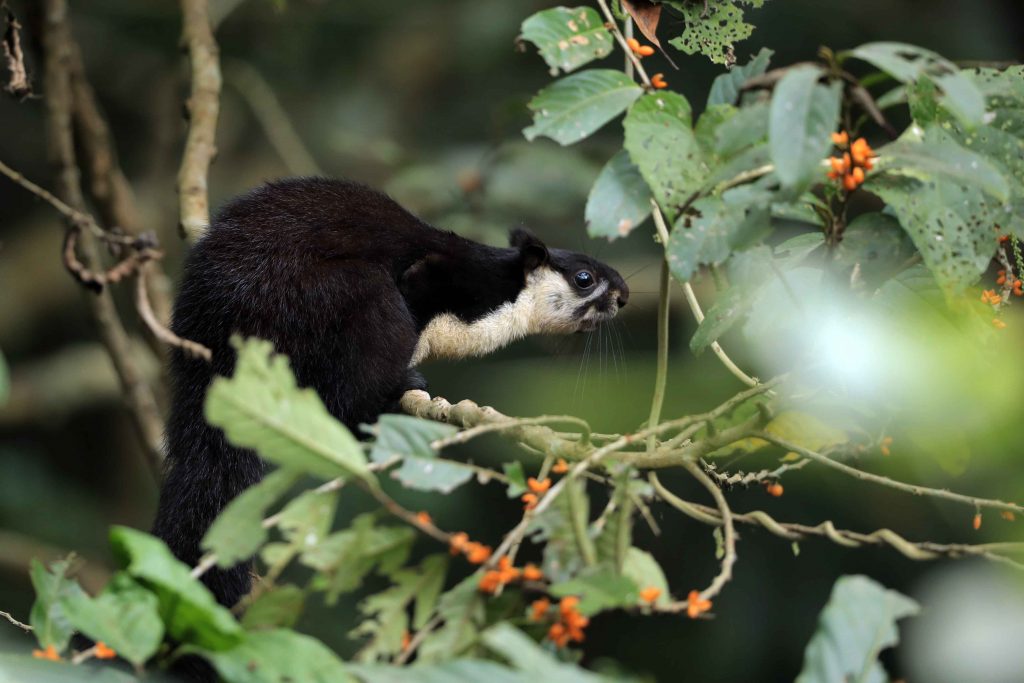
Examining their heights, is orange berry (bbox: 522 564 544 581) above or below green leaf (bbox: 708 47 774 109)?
below

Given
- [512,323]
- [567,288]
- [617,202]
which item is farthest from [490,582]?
[567,288]

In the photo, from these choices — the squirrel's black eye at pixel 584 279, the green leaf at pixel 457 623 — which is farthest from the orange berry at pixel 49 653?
the squirrel's black eye at pixel 584 279

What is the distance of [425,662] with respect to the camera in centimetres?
148

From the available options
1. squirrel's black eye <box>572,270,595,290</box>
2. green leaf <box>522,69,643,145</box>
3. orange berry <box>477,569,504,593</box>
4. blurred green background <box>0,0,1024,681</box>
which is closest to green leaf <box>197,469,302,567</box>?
orange berry <box>477,569,504,593</box>

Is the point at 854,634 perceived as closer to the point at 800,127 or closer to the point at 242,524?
the point at 800,127

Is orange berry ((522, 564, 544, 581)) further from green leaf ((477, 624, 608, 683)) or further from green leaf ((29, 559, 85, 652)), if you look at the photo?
green leaf ((29, 559, 85, 652))

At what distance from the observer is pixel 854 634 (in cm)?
138

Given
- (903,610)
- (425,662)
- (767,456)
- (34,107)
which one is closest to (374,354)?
(767,456)

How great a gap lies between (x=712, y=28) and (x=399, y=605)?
4.57ft

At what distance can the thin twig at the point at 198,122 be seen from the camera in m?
3.24

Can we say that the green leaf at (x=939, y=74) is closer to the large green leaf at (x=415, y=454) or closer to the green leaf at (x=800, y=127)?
the green leaf at (x=800, y=127)

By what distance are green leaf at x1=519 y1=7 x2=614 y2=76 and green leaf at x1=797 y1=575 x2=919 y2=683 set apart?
3.45ft

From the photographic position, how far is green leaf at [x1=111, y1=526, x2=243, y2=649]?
1.35 meters

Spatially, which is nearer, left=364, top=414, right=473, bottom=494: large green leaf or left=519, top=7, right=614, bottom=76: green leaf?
left=364, top=414, right=473, bottom=494: large green leaf
